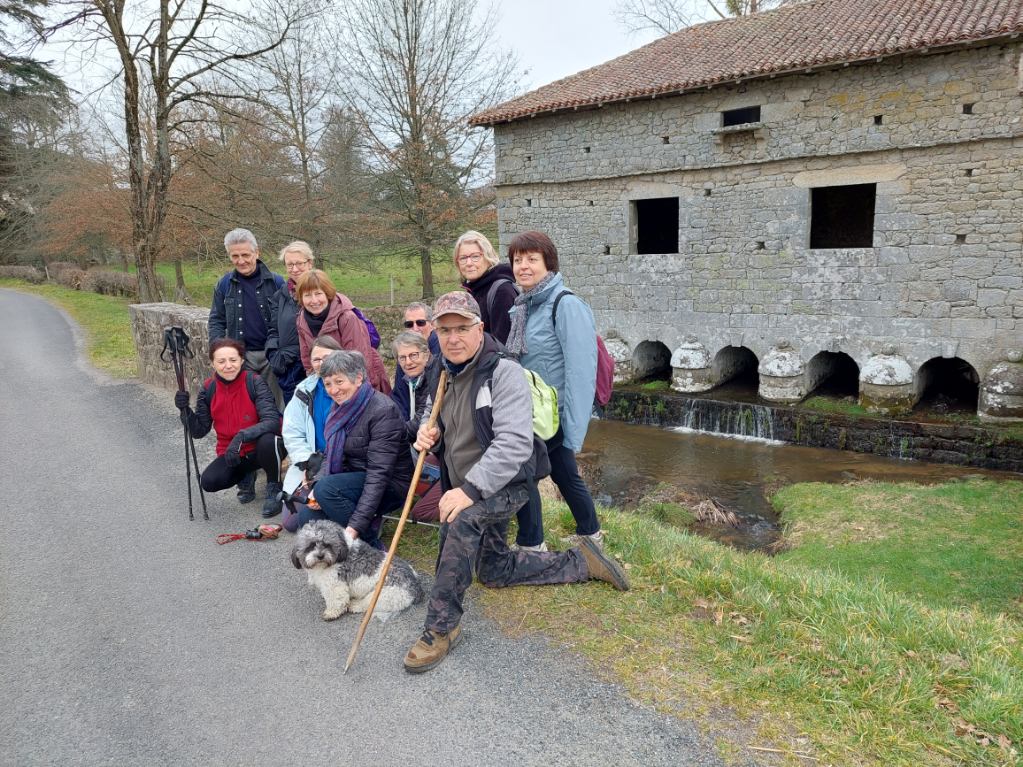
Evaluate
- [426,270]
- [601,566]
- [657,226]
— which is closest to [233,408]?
[601,566]

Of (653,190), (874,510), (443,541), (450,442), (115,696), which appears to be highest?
(653,190)

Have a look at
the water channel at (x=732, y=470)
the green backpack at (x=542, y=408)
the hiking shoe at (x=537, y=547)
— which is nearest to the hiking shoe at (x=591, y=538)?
the hiking shoe at (x=537, y=547)

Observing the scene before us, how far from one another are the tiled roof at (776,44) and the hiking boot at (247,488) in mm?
11226

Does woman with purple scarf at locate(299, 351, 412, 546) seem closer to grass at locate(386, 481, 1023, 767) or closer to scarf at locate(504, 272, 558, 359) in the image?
grass at locate(386, 481, 1023, 767)

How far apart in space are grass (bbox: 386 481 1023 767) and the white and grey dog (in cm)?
49

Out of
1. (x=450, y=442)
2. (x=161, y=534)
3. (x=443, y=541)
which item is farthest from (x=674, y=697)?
(x=161, y=534)

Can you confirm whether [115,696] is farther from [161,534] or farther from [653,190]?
[653,190]

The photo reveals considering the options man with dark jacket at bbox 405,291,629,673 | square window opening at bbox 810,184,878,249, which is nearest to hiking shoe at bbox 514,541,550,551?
man with dark jacket at bbox 405,291,629,673

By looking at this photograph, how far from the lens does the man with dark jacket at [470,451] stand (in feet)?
10.6

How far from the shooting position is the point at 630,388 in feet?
48.7

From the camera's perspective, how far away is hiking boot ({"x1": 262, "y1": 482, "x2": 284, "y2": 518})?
17.0ft

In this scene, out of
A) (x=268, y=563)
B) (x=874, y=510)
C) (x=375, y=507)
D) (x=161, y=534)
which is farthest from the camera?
(x=874, y=510)

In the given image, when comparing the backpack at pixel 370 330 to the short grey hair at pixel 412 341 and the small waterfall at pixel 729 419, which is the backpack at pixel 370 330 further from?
the small waterfall at pixel 729 419

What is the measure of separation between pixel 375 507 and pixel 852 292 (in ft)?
37.5
